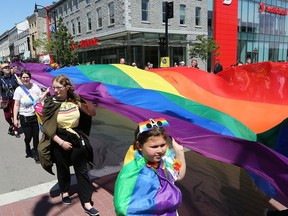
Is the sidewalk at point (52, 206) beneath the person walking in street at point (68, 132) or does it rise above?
beneath

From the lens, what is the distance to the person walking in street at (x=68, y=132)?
145 inches

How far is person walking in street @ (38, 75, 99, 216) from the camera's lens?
3693 millimetres

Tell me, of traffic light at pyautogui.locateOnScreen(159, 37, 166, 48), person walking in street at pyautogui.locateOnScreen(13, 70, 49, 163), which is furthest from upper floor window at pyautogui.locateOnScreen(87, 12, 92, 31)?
person walking in street at pyautogui.locateOnScreen(13, 70, 49, 163)

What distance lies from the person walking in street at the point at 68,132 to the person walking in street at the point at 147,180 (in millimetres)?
1673

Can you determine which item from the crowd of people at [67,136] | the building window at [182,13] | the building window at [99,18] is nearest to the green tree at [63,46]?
the building window at [99,18]

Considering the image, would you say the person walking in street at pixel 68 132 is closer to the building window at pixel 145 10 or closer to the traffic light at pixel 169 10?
the traffic light at pixel 169 10

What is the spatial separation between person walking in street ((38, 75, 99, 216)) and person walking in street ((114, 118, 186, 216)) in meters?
1.67

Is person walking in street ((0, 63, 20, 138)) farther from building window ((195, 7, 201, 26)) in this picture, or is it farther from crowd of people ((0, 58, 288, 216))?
building window ((195, 7, 201, 26))

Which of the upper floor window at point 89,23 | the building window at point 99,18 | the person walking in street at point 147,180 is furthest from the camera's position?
the upper floor window at point 89,23

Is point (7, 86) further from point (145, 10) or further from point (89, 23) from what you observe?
point (89, 23)

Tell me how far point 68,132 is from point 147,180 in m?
1.96

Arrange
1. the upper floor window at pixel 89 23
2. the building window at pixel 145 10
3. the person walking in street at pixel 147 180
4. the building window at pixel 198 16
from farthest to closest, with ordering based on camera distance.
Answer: the upper floor window at pixel 89 23 → the building window at pixel 198 16 → the building window at pixel 145 10 → the person walking in street at pixel 147 180

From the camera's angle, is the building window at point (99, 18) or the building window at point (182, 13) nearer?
the building window at point (182, 13)

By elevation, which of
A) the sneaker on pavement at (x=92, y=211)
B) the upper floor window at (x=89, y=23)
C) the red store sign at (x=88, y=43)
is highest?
the upper floor window at (x=89, y=23)
